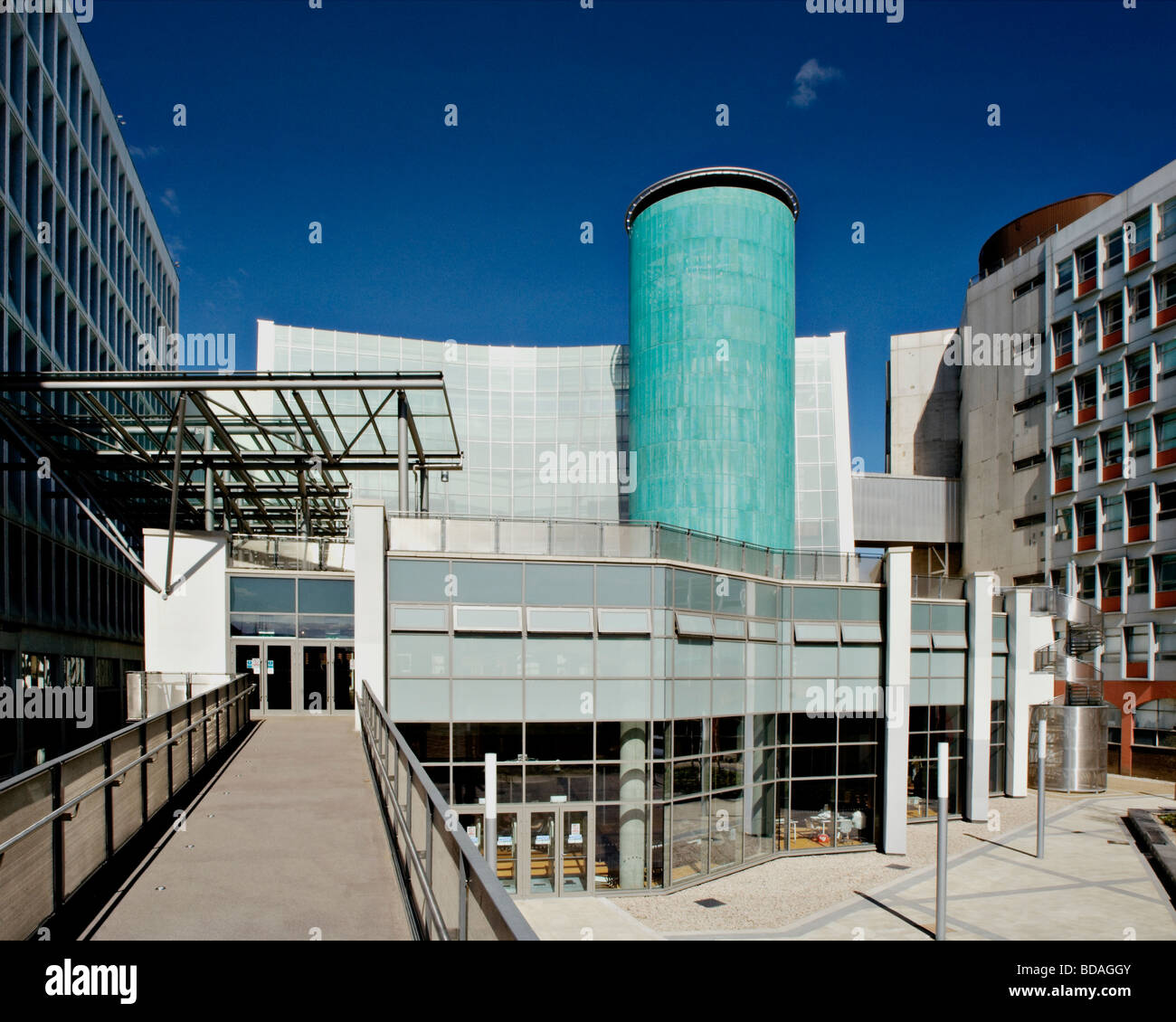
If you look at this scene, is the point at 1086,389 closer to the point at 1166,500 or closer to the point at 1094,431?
the point at 1094,431

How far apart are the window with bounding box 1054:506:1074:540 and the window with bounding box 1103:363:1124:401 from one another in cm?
598

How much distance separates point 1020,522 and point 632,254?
86.5ft

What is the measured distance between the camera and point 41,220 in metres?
Result: 33.6

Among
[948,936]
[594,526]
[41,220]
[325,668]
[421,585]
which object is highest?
[41,220]

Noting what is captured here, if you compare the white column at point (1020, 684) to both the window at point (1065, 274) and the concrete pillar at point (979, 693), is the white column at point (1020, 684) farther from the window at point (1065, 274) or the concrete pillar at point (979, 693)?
the window at point (1065, 274)

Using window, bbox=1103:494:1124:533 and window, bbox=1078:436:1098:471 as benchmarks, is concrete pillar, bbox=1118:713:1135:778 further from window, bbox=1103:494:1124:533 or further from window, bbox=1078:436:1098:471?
window, bbox=1078:436:1098:471

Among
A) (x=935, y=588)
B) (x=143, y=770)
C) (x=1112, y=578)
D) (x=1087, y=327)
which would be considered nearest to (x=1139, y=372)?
(x=1087, y=327)

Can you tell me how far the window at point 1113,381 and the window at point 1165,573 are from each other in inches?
308

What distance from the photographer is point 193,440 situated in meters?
27.1

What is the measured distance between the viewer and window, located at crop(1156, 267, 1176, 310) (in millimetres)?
39844

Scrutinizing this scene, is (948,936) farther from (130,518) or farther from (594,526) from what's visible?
(130,518)

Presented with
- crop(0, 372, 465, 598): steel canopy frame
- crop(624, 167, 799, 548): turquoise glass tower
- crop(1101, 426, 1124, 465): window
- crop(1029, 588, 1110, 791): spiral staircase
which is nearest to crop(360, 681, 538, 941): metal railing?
crop(0, 372, 465, 598): steel canopy frame

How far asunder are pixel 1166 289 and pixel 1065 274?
7.14 meters
